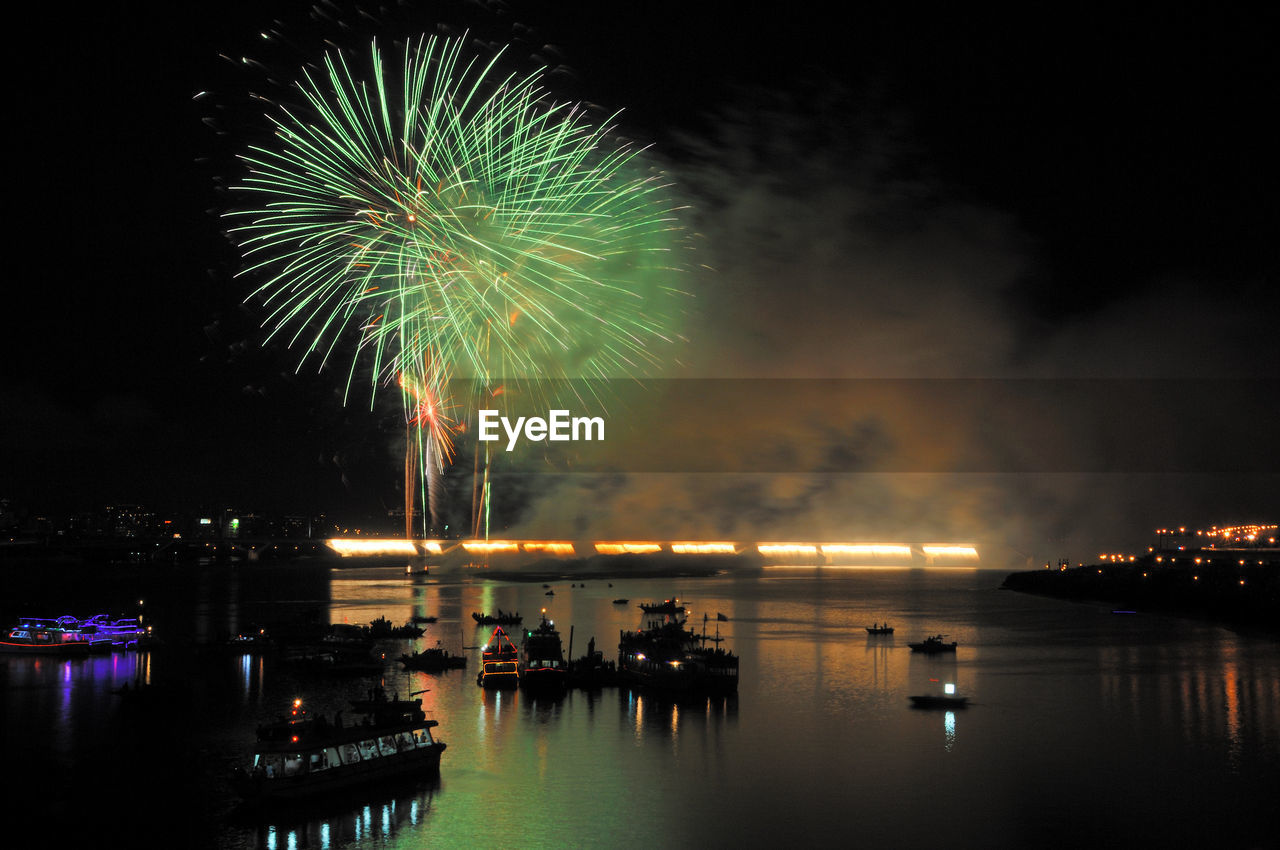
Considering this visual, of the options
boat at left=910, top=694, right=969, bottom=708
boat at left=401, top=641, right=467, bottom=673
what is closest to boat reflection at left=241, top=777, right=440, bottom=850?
boat at left=401, top=641, right=467, bottom=673

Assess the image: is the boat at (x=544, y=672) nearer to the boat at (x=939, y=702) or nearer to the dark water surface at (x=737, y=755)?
the dark water surface at (x=737, y=755)

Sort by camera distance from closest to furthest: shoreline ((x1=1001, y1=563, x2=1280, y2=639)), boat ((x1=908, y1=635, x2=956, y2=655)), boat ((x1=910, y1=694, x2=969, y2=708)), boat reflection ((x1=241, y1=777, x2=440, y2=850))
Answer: boat reflection ((x1=241, y1=777, x2=440, y2=850)), boat ((x1=910, y1=694, x2=969, y2=708)), boat ((x1=908, y1=635, x2=956, y2=655)), shoreline ((x1=1001, y1=563, x2=1280, y2=639))

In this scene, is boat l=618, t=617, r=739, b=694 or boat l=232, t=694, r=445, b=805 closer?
boat l=232, t=694, r=445, b=805

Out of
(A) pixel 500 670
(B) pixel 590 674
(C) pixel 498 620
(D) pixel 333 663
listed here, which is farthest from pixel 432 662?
(C) pixel 498 620

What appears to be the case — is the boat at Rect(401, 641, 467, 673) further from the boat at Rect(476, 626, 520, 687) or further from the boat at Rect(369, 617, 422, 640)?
the boat at Rect(369, 617, 422, 640)

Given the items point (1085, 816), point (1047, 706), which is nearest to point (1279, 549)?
point (1047, 706)

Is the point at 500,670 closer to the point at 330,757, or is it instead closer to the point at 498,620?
the point at 330,757
